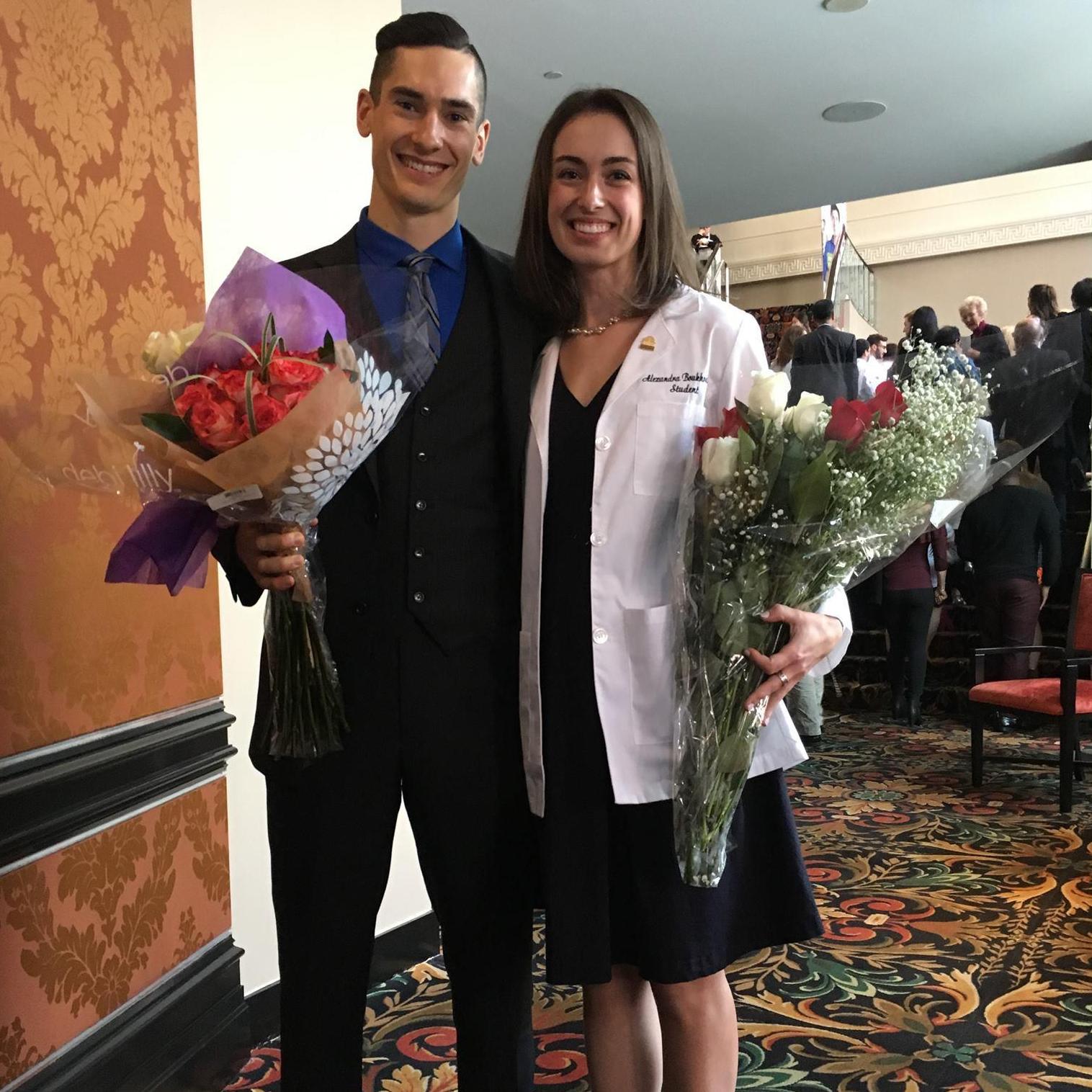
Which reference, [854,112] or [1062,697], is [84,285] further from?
[854,112]

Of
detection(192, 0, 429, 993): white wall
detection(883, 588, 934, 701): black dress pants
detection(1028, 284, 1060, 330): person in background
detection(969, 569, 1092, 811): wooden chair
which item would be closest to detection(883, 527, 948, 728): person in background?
detection(883, 588, 934, 701): black dress pants

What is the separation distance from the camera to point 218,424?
114 centimetres

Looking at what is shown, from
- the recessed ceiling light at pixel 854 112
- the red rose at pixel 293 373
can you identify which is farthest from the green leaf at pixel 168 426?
the recessed ceiling light at pixel 854 112

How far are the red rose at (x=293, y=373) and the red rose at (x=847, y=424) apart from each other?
0.63 m

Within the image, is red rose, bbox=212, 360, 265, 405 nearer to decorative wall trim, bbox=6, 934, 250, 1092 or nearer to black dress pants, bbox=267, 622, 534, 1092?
black dress pants, bbox=267, 622, 534, 1092

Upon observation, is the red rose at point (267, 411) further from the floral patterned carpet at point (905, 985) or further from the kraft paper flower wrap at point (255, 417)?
the floral patterned carpet at point (905, 985)

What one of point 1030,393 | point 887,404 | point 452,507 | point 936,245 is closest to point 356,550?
point 452,507

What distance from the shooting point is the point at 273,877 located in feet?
4.95

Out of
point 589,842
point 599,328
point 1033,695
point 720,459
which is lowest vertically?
point 1033,695

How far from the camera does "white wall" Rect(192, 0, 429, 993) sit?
2275 millimetres

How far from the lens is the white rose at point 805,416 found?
1.26 m

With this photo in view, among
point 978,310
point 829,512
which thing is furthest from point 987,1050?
point 978,310

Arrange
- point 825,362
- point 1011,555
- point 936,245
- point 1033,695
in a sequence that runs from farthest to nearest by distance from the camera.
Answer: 1. point 936,245
2. point 1011,555
3. point 825,362
4. point 1033,695

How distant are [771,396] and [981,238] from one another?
36.9ft
